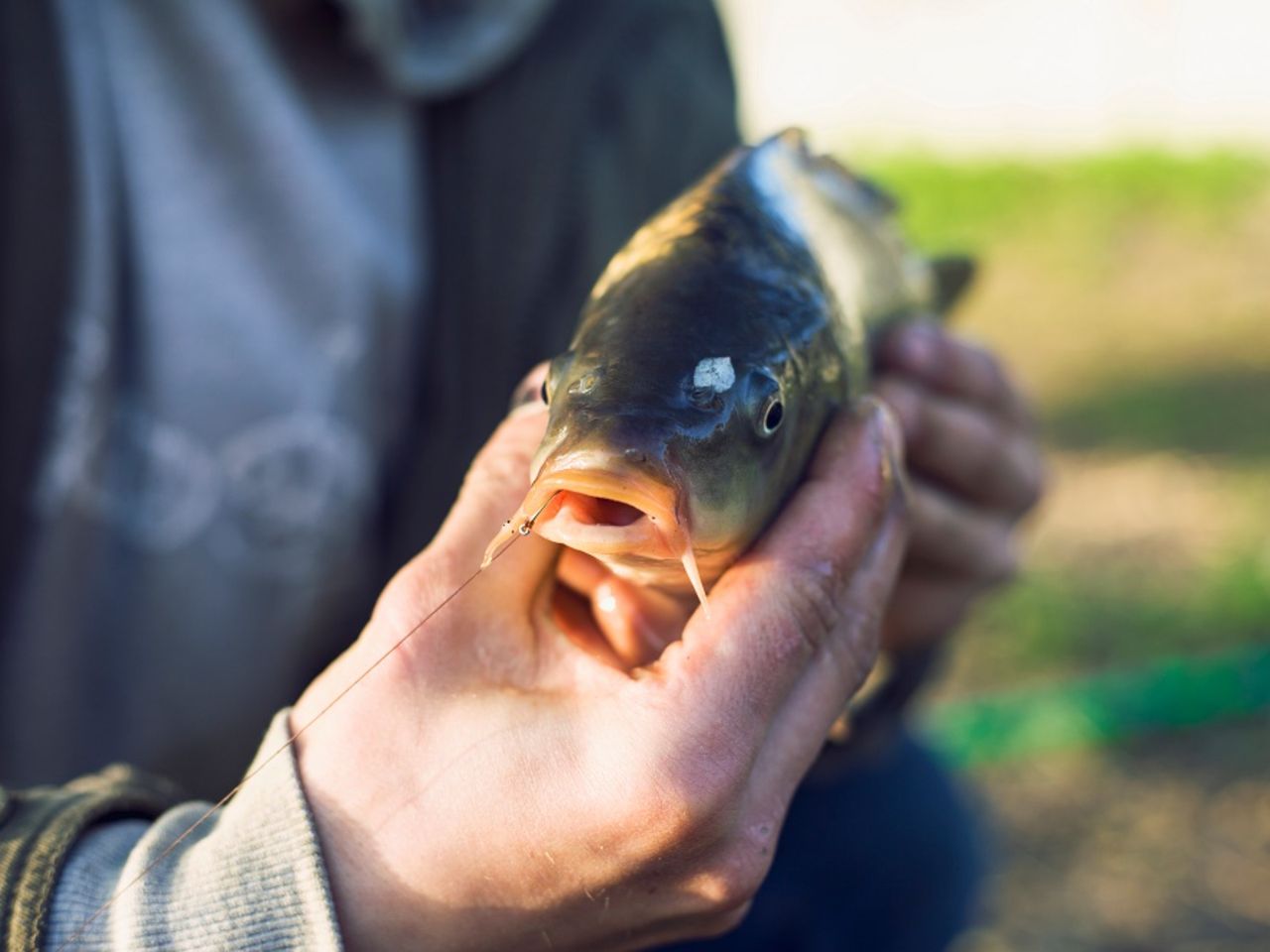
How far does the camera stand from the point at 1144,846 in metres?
2.04

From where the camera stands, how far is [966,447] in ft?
4.37

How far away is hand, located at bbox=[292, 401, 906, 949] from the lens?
751 millimetres

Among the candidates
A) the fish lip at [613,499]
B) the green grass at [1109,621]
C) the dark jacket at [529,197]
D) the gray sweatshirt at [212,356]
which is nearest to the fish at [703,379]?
the fish lip at [613,499]

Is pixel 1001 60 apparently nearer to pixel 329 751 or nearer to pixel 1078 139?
pixel 1078 139

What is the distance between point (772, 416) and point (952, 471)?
54cm

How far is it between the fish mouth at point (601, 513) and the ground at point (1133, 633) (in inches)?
56.9

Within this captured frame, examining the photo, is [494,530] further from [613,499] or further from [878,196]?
[878,196]

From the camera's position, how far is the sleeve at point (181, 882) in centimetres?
74

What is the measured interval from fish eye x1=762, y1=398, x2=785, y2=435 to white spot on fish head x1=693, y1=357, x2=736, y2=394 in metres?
0.03

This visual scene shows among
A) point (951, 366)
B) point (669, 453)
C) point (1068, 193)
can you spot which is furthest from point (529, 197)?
point (1068, 193)

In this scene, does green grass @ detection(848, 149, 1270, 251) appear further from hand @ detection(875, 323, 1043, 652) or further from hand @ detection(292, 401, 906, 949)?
hand @ detection(292, 401, 906, 949)

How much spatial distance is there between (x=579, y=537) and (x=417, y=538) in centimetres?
73

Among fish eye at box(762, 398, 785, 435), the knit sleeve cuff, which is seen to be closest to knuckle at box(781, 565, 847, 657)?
fish eye at box(762, 398, 785, 435)

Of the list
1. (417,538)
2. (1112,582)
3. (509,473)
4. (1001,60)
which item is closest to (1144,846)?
(1112,582)
